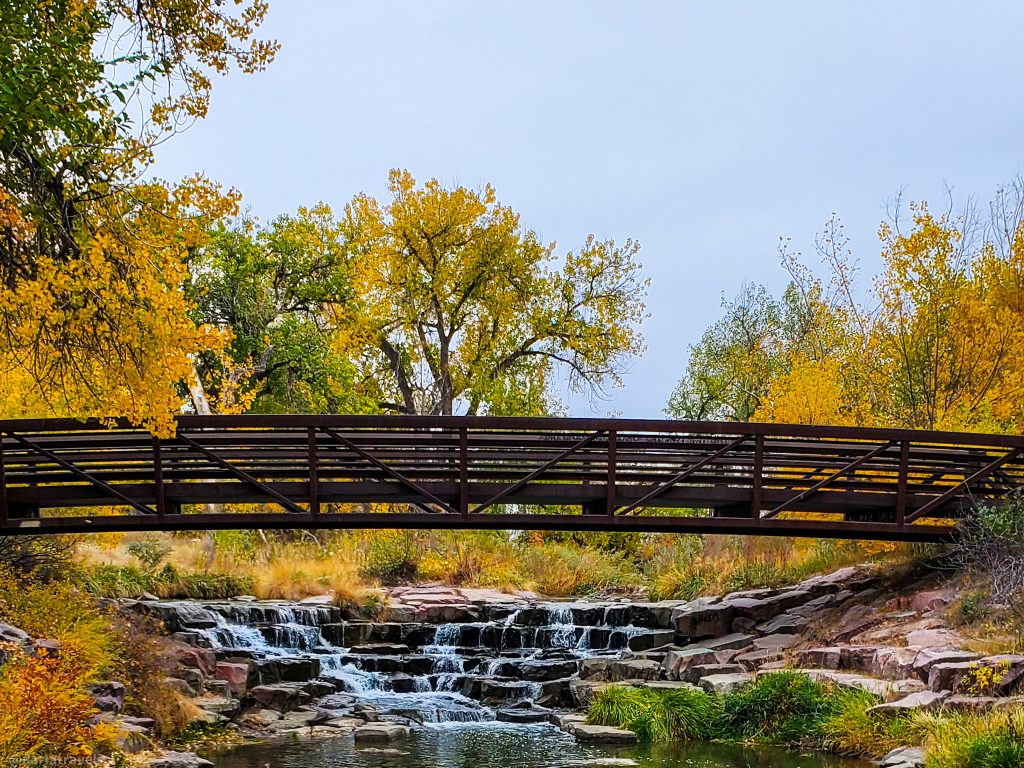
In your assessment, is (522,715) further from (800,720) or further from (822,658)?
(822,658)

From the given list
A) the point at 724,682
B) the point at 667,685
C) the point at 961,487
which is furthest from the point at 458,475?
the point at 961,487

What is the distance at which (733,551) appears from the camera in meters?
20.4

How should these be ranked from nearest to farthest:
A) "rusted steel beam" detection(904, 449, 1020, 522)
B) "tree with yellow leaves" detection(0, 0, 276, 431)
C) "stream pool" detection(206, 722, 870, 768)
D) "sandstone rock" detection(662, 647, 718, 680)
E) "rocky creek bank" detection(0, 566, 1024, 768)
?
"tree with yellow leaves" detection(0, 0, 276, 431) → "stream pool" detection(206, 722, 870, 768) → "rocky creek bank" detection(0, 566, 1024, 768) → "sandstone rock" detection(662, 647, 718, 680) → "rusted steel beam" detection(904, 449, 1020, 522)

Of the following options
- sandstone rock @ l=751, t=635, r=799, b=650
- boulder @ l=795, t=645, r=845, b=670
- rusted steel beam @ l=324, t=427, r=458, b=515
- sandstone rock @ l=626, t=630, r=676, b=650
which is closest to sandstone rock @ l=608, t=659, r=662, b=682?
sandstone rock @ l=751, t=635, r=799, b=650

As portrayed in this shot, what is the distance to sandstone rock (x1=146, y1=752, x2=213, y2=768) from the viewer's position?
955 centimetres

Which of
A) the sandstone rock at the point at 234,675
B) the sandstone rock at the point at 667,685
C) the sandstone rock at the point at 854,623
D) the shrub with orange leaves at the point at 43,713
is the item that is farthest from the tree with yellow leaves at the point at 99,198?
the sandstone rock at the point at 854,623

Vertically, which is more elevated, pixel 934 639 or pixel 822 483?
pixel 822 483

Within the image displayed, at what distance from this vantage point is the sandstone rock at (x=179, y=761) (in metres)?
9.55

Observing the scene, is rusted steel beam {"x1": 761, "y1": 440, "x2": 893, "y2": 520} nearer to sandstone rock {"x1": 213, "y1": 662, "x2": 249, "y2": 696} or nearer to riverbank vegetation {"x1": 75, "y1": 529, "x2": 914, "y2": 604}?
riverbank vegetation {"x1": 75, "y1": 529, "x2": 914, "y2": 604}

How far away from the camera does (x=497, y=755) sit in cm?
1097

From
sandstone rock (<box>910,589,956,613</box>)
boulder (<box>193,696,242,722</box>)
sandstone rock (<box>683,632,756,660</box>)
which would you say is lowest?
boulder (<box>193,696,242,722</box>)

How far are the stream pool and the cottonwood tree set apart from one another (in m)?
15.2

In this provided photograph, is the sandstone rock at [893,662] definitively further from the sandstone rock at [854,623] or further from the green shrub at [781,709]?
the sandstone rock at [854,623]

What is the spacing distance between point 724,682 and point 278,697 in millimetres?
5982
